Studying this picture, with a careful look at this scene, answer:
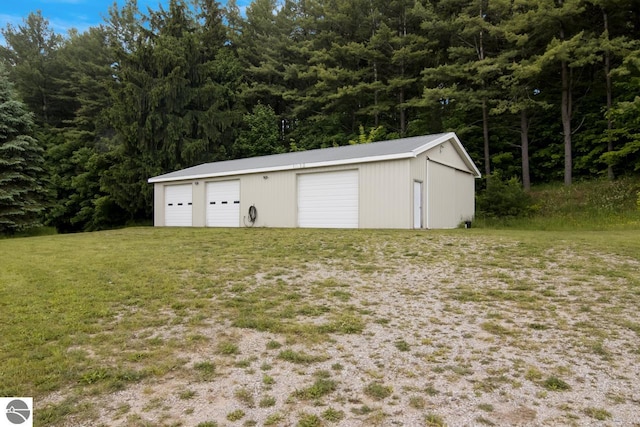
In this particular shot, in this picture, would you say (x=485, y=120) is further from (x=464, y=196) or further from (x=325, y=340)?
(x=325, y=340)

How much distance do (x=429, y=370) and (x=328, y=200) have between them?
34.6 ft

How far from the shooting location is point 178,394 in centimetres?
272

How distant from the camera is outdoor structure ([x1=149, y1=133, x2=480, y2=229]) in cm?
1202

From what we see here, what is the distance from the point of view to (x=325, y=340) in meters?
3.58

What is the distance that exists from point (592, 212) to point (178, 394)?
57.3 feet

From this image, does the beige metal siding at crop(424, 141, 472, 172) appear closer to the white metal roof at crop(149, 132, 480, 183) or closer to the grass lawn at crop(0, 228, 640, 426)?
the white metal roof at crop(149, 132, 480, 183)

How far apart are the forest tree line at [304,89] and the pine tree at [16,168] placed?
80 millimetres

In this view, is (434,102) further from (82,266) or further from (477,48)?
(82,266)

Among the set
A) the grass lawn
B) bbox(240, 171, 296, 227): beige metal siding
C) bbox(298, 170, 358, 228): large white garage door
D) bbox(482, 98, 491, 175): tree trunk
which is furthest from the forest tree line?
the grass lawn

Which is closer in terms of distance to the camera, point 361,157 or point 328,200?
point 361,157

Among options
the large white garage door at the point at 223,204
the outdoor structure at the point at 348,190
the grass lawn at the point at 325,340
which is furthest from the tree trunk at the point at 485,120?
the grass lawn at the point at 325,340

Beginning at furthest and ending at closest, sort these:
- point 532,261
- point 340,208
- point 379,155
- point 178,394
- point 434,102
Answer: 1. point 434,102
2. point 340,208
3. point 379,155
4. point 532,261
5. point 178,394

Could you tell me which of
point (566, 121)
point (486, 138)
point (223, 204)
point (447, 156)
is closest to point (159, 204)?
point (223, 204)

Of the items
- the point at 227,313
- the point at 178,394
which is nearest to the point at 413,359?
the point at 178,394
